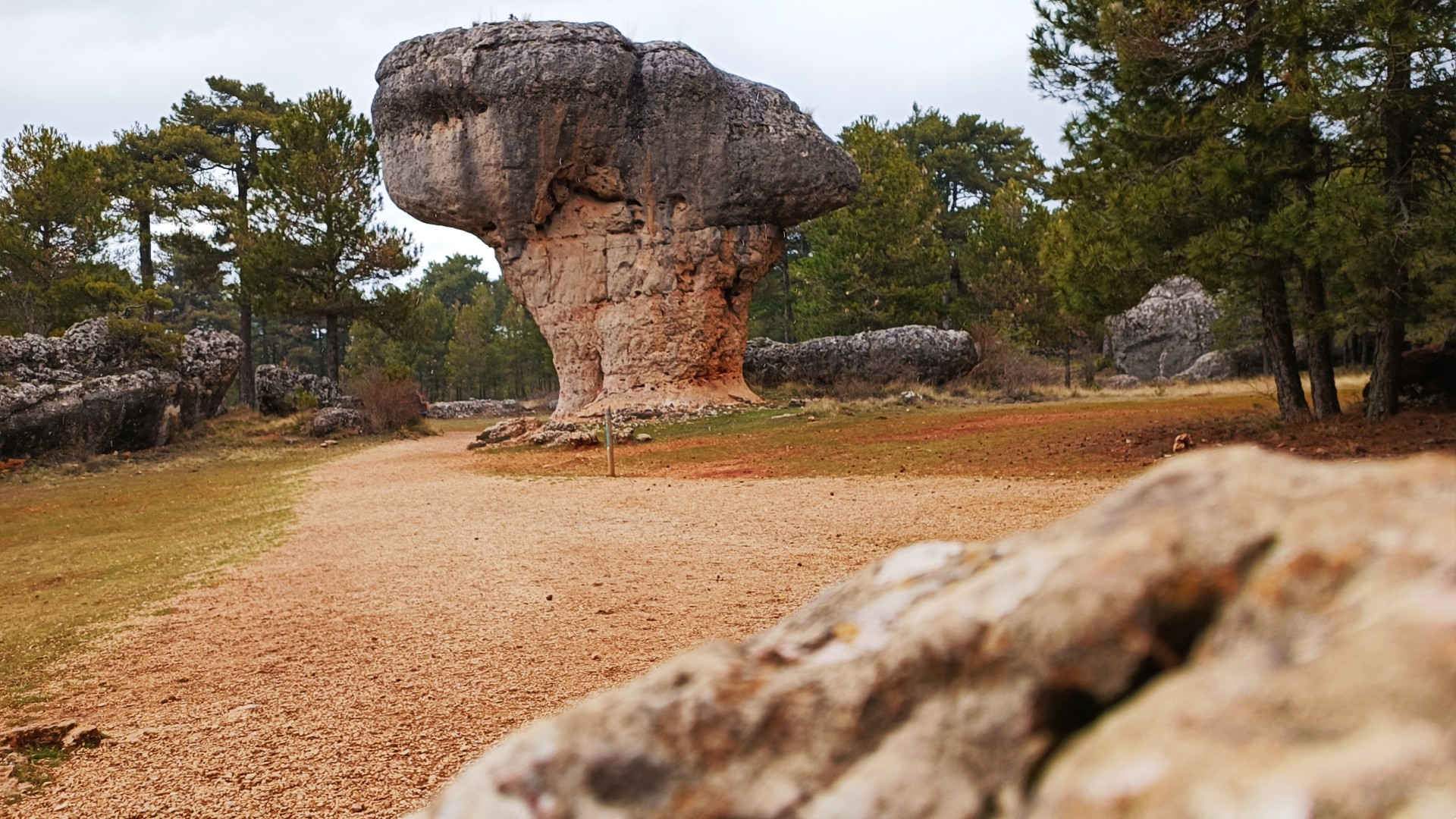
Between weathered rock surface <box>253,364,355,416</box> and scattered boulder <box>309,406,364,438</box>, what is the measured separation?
2.25 m

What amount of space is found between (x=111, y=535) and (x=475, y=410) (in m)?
30.7

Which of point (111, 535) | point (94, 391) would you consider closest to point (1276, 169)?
point (111, 535)

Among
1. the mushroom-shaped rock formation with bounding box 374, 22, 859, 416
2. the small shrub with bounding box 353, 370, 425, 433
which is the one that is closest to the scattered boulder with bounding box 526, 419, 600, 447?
the mushroom-shaped rock formation with bounding box 374, 22, 859, 416

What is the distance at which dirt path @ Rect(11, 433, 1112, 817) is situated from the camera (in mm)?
3551

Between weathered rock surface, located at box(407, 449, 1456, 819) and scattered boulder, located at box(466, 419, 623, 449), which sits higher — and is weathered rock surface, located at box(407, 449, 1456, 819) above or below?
above

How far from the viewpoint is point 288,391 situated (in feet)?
95.0

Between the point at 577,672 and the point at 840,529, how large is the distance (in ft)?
13.0

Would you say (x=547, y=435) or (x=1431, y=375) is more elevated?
(x=1431, y=375)

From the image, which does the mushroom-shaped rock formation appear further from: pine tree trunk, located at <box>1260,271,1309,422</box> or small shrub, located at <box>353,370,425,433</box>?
pine tree trunk, located at <box>1260,271,1309,422</box>

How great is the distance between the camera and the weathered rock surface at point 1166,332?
29.3 metres

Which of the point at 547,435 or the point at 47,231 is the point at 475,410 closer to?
the point at 47,231

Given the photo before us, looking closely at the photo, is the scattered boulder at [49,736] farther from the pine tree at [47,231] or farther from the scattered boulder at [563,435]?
the pine tree at [47,231]

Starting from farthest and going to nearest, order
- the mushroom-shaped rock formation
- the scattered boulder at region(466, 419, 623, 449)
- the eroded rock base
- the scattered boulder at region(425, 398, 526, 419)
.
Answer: the scattered boulder at region(425, 398, 526, 419) < the eroded rock base < the mushroom-shaped rock formation < the scattered boulder at region(466, 419, 623, 449)

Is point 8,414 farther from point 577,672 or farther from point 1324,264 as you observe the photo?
point 1324,264
